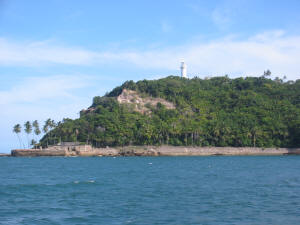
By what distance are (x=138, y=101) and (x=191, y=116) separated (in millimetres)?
21210

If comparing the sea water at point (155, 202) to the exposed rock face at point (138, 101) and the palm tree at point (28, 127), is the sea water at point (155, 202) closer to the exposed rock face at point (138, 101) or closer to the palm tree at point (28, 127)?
the palm tree at point (28, 127)

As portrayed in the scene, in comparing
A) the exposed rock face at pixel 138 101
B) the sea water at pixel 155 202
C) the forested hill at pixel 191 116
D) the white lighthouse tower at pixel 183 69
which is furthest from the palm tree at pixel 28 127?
the sea water at pixel 155 202

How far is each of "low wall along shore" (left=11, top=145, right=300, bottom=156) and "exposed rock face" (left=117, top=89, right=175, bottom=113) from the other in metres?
26.3

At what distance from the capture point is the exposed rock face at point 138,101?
409 ft

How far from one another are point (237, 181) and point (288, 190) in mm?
7119

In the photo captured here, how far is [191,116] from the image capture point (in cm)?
11712

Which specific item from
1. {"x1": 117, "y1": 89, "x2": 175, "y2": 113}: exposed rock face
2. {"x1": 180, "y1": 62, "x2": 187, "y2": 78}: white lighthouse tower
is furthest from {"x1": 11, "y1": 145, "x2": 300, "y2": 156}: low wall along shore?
{"x1": 180, "y1": 62, "x2": 187, "y2": 78}: white lighthouse tower

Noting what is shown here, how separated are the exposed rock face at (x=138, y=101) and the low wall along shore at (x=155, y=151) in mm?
26314

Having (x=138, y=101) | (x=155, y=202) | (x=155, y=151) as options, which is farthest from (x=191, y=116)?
(x=155, y=202)

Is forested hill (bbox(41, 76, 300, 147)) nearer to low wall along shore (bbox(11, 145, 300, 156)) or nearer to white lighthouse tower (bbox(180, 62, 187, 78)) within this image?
low wall along shore (bbox(11, 145, 300, 156))

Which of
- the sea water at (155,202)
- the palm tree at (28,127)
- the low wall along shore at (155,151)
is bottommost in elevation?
the sea water at (155,202)

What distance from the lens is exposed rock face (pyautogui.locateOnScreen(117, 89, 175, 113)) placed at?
124750 millimetres

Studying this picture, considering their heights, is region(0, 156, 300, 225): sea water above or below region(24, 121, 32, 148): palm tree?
below

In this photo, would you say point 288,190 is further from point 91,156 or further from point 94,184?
point 91,156
